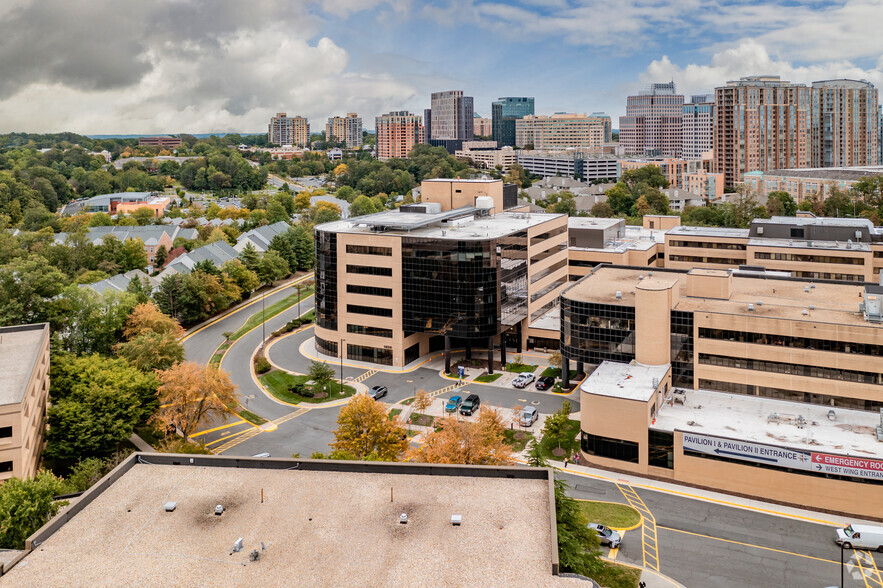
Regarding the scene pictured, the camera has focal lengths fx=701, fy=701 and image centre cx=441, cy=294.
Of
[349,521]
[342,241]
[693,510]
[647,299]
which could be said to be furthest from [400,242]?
[349,521]

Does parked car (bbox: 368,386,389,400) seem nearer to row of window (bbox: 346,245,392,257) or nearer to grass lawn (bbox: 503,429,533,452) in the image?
grass lawn (bbox: 503,429,533,452)

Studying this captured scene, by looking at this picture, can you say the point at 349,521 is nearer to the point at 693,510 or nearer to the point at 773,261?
the point at 693,510

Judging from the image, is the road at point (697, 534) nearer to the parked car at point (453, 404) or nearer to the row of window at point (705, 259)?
the parked car at point (453, 404)

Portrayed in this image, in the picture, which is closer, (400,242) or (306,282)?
(400,242)

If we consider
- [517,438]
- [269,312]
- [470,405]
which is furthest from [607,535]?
[269,312]

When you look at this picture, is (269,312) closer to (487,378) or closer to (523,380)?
(487,378)

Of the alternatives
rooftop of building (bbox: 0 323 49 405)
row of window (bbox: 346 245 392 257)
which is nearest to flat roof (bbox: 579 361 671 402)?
row of window (bbox: 346 245 392 257)
